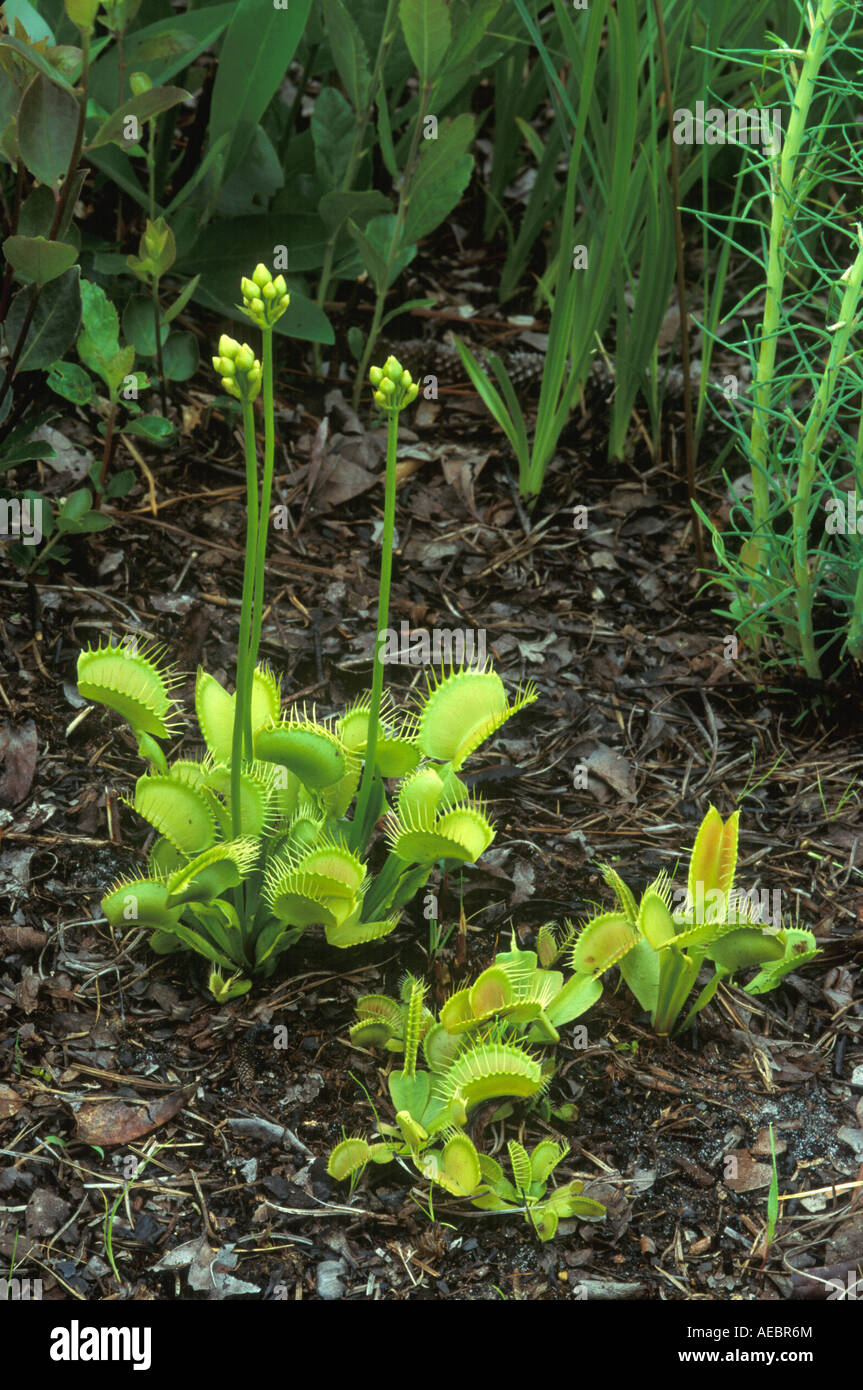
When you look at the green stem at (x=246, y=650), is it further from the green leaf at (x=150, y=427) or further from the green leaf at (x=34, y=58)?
the green leaf at (x=150, y=427)

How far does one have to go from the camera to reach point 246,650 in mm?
1458

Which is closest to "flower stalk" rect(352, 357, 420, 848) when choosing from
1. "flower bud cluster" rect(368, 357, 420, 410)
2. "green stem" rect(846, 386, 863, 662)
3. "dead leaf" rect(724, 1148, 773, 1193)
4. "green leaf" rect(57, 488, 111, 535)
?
"flower bud cluster" rect(368, 357, 420, 410)

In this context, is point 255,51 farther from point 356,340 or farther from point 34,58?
point 34,58

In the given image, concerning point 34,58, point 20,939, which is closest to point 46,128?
point 34,58

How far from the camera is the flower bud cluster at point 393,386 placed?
1.29 metres

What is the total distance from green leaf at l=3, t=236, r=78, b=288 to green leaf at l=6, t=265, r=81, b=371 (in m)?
0.08

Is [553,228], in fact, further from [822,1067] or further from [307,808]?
[822,1067]

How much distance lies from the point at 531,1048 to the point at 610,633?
2.95ft

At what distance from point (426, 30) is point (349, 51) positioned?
24 centimetres

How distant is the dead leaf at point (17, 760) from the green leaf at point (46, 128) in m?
0.82

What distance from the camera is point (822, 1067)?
167 centimetres

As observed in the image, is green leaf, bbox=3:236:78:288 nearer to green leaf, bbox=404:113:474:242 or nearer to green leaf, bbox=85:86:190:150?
green leaf, bbox=85:86:190:150
